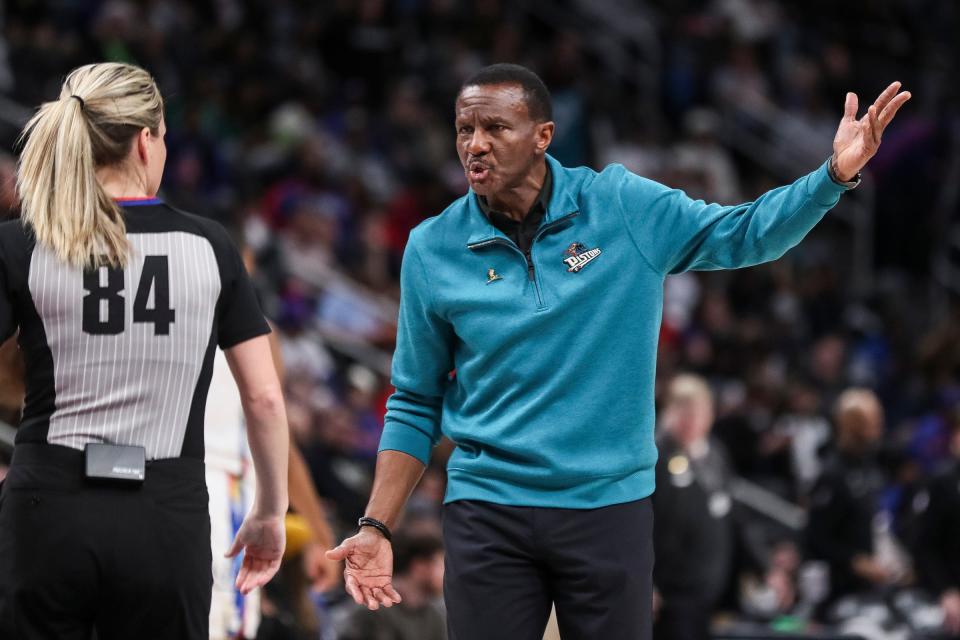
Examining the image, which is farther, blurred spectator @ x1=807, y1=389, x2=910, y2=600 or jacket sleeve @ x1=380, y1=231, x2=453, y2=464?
blurred spectator @ x1=807, y1=389, x2=910, y2=600

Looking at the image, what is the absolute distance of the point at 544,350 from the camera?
13.4ft

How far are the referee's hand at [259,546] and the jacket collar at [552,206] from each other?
0.93 m

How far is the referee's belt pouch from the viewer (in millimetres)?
3662

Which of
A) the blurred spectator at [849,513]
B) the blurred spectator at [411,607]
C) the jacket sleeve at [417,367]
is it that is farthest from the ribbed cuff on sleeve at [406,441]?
the blurred spectator at [849,513]

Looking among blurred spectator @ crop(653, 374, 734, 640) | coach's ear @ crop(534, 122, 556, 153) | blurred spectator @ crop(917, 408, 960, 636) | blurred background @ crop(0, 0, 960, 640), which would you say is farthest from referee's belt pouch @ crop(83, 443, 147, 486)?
blurred spectator @ crop(917, 408, 960, 636)

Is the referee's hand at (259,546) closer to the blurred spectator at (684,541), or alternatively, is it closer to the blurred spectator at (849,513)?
the blurred spectator at (684,541)

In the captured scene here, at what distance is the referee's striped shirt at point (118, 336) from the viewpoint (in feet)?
12.2

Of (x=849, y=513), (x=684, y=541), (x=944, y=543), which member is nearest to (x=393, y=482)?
(x=684, y=541)

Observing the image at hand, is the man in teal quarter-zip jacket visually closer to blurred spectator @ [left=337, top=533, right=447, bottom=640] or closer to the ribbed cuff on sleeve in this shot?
the ribbed cuff on sleeve

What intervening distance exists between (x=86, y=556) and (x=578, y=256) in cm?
145

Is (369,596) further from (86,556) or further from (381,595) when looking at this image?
(86,556)

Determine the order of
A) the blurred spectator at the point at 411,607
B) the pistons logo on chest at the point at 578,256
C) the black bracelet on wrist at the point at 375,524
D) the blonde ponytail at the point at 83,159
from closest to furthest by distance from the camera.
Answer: the blonde ponytail at the point at 83,159 → the pistons logo on chest at the point at 578,256 → the black bracelet on wrist at the point at 375,524 → the blurred spectator at the point at 411,607

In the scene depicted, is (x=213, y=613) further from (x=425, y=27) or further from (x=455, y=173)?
(x=425, y=27)

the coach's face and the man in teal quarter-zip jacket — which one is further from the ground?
the coach's face
